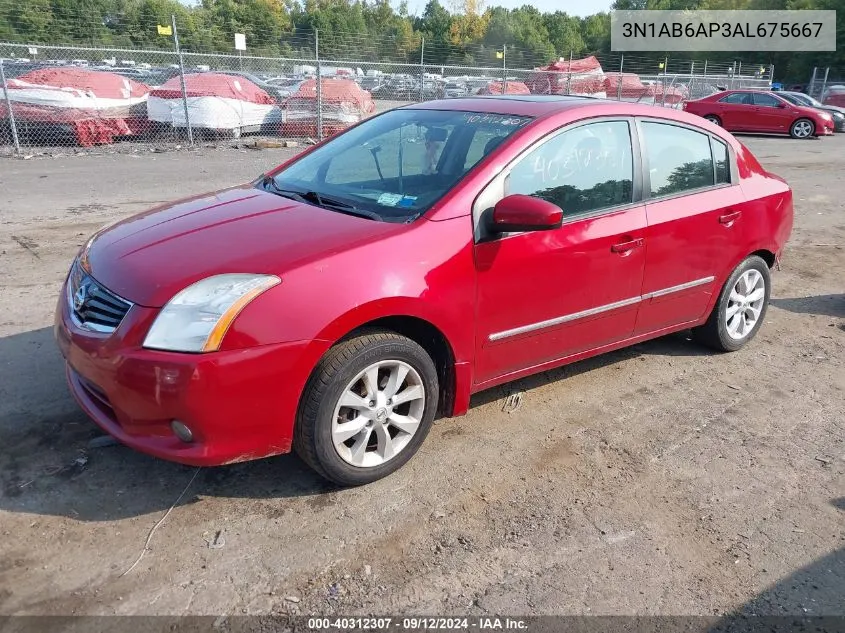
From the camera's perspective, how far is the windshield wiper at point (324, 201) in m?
3.31

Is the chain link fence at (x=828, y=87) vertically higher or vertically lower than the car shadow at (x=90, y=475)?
higher

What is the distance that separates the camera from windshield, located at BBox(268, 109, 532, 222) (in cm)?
342

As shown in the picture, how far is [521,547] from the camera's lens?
9.12 feet

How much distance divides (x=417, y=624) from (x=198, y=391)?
1.16m

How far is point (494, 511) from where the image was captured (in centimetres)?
300

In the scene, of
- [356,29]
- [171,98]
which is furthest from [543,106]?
[356,29]

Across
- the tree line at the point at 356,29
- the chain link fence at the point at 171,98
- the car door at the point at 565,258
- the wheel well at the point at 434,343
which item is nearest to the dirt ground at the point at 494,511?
the wheel well at the point at 434,343

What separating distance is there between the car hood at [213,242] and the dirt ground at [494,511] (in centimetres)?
91

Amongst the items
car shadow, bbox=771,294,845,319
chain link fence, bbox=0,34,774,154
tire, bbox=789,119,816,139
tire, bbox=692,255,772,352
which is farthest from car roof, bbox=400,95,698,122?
tire, bbox=789,119,816,139

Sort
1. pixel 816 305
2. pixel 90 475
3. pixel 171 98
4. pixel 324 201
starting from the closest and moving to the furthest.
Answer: pixel 90 475 → pixel 324 201 → pixel 816 305 → pixel 171 98

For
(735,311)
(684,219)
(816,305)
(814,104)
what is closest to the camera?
(684,219)

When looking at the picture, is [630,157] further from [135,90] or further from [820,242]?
[135,90]

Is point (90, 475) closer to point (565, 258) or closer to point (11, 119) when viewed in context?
point (565, 258)

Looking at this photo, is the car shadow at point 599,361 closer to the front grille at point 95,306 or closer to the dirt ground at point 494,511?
the dirt ground at point 494,511
